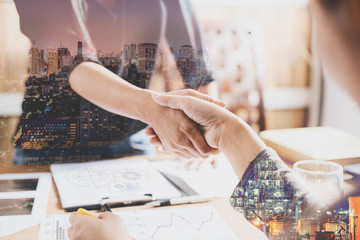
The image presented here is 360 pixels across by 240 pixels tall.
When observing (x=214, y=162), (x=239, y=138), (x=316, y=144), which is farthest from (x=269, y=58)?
(x=239, y=138)

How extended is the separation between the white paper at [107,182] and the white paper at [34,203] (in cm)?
2

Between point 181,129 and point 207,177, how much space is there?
144 millimetres

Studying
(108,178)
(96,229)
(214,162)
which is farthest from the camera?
(214,162)

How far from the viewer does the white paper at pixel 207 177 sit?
2.33ft

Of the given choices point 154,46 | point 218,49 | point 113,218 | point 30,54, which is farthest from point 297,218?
point 218,49

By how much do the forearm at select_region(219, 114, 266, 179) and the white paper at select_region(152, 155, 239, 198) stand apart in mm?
112

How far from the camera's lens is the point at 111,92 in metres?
0.69

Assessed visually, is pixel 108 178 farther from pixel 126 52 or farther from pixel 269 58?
pixel 269 58

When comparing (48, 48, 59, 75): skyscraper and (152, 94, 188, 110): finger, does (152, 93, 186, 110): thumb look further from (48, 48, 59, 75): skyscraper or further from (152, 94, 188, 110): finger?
(48, 48, 59, 75): skyscraper

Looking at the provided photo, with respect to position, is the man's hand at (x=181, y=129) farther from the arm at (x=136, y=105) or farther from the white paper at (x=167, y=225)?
the white paper at (x=167, y=225)

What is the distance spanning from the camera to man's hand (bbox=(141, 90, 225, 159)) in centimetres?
68

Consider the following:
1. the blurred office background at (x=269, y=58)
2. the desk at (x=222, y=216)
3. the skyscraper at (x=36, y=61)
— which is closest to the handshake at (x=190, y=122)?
the desk at (x=222, y=216)

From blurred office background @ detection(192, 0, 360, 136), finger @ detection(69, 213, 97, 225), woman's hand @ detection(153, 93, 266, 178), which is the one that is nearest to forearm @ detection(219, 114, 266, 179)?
woman's hand @ detection(153, 93, 266, 178)

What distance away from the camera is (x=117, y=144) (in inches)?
30.8
